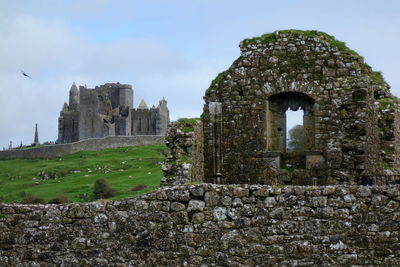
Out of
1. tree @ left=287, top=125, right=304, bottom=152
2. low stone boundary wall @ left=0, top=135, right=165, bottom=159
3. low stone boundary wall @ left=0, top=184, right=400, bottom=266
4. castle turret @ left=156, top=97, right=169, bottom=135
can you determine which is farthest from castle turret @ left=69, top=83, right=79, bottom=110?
low stone boundary wall @ left=0, top=184, right=400, bottom=266

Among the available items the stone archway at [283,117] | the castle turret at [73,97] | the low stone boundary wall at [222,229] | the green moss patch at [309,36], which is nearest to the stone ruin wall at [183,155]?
the stone archway at [283,117]

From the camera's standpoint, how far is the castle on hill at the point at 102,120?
402 ft

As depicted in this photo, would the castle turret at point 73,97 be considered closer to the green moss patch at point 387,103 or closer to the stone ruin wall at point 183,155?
the stone ruin wall at point 183,155

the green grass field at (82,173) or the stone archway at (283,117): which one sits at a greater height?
the stone archway at (283,117)

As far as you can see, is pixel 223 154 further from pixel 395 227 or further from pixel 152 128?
pixel 152 128

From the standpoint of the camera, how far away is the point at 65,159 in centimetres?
7712

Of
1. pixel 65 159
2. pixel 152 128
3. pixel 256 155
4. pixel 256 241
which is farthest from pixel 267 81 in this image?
pixel 152 128

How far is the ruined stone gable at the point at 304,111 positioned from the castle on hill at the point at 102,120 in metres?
105

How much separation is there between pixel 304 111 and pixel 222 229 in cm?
747

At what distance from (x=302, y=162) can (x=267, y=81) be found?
90.6 inches

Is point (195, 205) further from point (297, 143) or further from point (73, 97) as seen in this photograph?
point (73, 97)

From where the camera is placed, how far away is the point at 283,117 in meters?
16.0

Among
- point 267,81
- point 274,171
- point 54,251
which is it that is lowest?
point 54,251

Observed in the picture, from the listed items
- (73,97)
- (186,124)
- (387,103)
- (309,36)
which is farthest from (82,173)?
(73,97)
